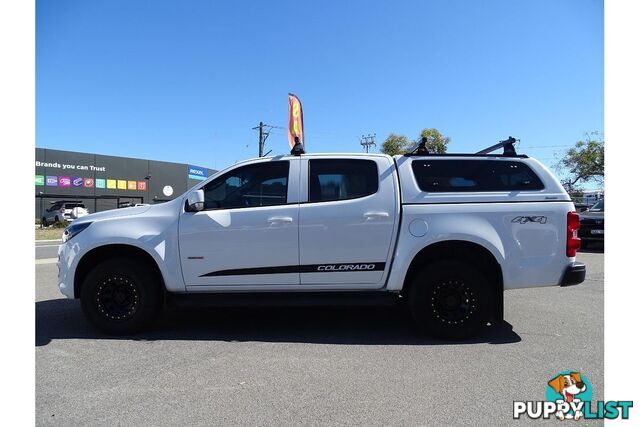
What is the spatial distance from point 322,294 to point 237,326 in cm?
126

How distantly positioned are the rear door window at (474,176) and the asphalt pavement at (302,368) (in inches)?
66.3

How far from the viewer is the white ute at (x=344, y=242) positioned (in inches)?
177

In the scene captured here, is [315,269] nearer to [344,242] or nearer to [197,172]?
[344,242]

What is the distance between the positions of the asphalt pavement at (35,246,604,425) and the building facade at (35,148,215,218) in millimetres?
27094

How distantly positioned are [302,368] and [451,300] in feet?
5.94

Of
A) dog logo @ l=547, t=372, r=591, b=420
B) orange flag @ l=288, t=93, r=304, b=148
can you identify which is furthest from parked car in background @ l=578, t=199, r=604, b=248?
orange flag @ l=288, t=93, r=304, b=148

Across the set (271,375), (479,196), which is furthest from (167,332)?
(479,196)

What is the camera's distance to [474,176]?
4723 mm

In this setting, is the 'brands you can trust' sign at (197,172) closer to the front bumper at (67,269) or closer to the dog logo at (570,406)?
the front bumper at (67,269)

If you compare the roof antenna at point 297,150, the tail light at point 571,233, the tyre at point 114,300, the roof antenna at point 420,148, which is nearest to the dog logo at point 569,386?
the tail light at point 571,233

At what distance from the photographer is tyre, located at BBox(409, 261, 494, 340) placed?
177 inches

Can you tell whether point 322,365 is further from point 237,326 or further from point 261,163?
point 261,163

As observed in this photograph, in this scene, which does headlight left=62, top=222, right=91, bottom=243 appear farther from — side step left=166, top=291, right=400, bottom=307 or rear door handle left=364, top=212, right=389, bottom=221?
rear door handle left=364, top=212, right=389, bottom=221

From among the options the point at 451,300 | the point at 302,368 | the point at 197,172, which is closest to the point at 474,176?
the point at 451,300
